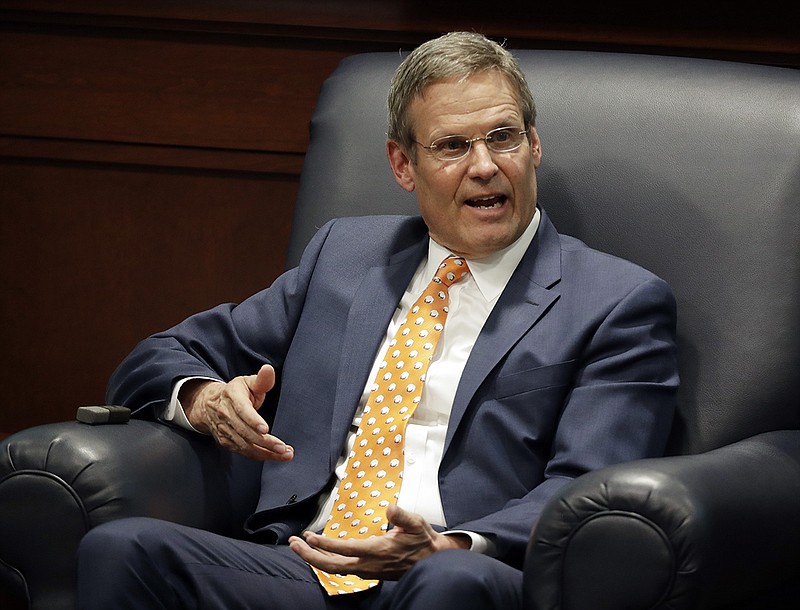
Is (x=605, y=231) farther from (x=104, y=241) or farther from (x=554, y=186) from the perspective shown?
(x=104, y=241)

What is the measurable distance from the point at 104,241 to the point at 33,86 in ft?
1.14

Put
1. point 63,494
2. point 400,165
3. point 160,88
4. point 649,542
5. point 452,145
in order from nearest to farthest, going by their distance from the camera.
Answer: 1. point 649,542
2. point 63,494
3. point 452,145
4. point 400,165
5. point 160,88

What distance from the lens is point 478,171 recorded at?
1.87m

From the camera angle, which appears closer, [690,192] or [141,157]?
[690,192]

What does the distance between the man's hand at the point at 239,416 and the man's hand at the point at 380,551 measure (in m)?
0.24

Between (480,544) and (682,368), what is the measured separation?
18.7 inches

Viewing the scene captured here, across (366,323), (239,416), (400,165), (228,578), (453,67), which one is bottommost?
(228,578)

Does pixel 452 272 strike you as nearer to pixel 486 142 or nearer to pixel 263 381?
pixel 486 142

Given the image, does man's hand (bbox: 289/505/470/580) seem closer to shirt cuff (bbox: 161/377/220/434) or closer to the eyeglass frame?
shirt cuff (bbox: 161/377/220/434)

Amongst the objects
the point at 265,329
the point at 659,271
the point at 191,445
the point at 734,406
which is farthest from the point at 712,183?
the point at 191,445

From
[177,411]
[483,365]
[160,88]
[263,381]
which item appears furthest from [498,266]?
[160,88]

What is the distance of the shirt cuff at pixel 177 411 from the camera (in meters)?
1.90

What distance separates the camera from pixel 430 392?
1853 mm

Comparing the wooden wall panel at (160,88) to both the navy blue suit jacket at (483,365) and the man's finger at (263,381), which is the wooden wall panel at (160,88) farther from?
the man's finger at (263,381)
